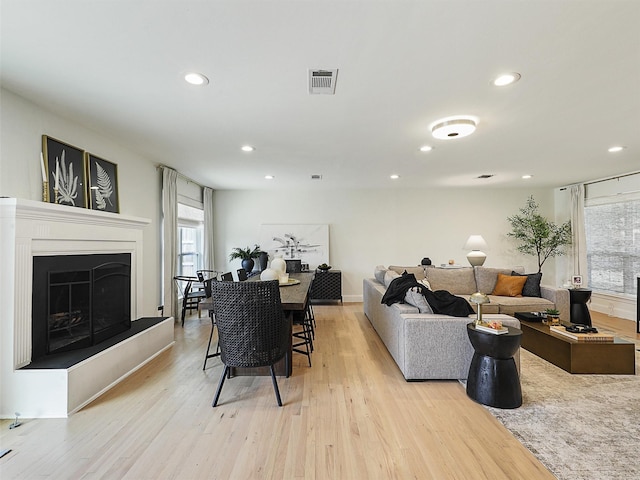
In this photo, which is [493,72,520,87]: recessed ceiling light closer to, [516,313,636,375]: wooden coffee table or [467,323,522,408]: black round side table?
[467,323,522,408]: black round side table

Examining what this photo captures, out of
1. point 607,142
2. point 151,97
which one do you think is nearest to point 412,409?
point 151,97

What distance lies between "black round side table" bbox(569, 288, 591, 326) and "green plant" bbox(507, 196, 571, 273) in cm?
250

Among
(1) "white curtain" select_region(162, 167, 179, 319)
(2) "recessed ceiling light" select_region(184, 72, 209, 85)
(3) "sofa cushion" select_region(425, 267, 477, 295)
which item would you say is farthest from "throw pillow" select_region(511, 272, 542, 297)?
(1) "white curtain" select_region(162, 167, 179, 319)

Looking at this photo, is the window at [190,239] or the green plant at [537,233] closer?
the window at [190,239]

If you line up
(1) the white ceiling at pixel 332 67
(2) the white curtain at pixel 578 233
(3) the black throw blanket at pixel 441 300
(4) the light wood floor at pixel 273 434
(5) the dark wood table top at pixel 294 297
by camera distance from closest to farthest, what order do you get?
(1) the white ceiling at pixel 332 67
(4) the light wood floor at pixel 273 434
(5) the dark wood table top at pixel 294 297
(3) the black throw blanket at pixel 441 300
(2) the white curtain at pixel 578 233

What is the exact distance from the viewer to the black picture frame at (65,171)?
291cm

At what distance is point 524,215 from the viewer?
7.07m

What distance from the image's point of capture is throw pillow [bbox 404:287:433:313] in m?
3.18

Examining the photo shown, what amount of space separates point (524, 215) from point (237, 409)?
23.5 ft

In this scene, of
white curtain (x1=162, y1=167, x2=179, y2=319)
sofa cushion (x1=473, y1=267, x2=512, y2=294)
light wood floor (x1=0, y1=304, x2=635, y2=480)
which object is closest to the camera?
light wood floor (x1=0, y1=304, x2=635, y2=480)

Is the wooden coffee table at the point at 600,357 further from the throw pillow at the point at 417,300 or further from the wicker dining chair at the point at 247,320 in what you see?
the wicker dining chair at the point at 247,320

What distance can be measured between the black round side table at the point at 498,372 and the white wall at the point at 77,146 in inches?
158

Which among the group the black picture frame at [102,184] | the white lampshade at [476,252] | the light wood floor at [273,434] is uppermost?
the black picture frame at [102,184]

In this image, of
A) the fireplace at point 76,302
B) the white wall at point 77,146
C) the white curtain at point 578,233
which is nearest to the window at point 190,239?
the white wall at point 77,146
